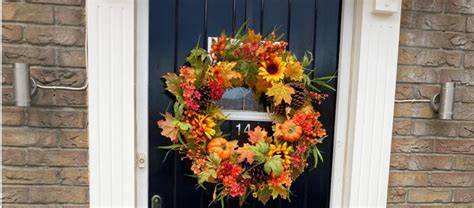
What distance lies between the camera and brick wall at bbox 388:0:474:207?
1746 millimetres

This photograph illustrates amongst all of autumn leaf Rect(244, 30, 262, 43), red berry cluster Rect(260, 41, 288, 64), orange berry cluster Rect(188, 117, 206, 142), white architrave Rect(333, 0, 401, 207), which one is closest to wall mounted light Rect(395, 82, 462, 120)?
white architrave Rect(333, 0, 401, 207)

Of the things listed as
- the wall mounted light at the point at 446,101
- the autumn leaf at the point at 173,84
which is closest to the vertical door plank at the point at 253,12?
the autumn leaf at the point at 173,84

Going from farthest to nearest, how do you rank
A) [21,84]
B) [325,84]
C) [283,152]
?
1. [325,84]
2. [283,152]
3. [21,84]

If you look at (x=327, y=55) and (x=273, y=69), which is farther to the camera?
(x=327, y=55)

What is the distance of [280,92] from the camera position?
154 centimetres

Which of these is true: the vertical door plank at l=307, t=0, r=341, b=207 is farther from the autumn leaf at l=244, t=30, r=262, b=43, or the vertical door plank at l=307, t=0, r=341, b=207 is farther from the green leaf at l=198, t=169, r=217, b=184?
the green leaf at l=198, t=169, r=217, b=184

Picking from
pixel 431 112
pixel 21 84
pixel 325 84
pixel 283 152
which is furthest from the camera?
pixel 431 112

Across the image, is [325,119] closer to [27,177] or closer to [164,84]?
[164,84]

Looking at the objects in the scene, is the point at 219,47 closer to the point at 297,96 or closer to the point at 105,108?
the point at 297,96

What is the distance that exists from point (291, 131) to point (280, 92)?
0.60ft

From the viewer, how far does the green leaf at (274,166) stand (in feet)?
4.97

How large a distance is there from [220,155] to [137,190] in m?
0.50

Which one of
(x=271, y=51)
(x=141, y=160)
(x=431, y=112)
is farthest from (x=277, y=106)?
(x=431, y=112)

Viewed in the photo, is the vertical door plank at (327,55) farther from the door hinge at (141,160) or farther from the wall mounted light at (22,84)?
the wall mounted light at (22,84)
